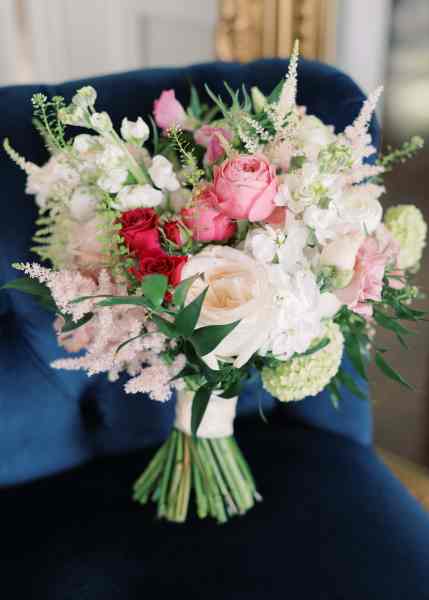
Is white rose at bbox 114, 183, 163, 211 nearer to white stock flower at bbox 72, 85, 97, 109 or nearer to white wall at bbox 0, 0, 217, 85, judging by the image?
white stock flower at bbox 72, 85, 97, 109

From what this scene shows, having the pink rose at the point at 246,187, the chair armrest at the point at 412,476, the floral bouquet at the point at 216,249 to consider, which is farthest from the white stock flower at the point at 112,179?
the chair armrest at the point at 412,476

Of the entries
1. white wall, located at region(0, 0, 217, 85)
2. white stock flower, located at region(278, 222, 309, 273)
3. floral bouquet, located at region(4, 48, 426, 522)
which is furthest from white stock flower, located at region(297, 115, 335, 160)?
white wall, located at region(0, 0, 217, 85)

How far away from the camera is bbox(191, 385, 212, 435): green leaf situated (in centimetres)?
62

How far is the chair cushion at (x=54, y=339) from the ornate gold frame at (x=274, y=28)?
407 mm

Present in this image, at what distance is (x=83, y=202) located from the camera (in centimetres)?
65

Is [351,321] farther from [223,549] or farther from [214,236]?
[223,549]

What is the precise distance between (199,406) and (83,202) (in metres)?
0.28

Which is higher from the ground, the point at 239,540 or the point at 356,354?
the point at 356,354

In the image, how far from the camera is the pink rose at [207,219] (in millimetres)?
561

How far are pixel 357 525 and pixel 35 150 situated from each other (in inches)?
29.7

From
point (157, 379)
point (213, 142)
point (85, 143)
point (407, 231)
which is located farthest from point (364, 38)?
point (157, 379)

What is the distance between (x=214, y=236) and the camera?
1.89 feet

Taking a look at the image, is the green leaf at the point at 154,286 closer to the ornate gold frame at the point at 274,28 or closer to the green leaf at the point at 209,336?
the green leaf at the point at 209,336

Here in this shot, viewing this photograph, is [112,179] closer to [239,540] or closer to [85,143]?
[85,143]
